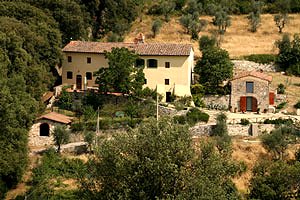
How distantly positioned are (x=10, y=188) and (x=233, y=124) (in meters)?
15.7

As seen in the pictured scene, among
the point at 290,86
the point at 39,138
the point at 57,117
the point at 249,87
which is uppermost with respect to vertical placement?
the point at 249,87

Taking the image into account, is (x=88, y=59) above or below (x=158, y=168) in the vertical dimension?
above

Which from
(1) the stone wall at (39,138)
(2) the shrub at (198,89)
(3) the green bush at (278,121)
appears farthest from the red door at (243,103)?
(1) the stone wall at (39,138)

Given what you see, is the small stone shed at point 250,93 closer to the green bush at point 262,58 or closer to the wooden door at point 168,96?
the wooden door at point 168,96

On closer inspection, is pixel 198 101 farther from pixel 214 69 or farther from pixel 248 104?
pixel 248 104

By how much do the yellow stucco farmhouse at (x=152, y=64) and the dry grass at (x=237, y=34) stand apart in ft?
34.6

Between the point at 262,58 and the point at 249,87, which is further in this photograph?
the point at 262,58

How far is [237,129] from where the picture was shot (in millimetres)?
46750

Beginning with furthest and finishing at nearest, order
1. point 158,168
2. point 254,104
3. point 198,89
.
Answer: point 198,89, point 254,104, point 158,168

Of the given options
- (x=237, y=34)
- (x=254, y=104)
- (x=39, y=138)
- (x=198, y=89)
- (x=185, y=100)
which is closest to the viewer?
(x=39, y=138)

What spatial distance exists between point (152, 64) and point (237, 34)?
20.3 m

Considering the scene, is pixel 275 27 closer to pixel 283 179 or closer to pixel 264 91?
pixel 264 91

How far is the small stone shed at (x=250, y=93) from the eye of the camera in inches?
2005

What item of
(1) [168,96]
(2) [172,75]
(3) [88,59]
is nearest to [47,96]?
(3) [88,59]
